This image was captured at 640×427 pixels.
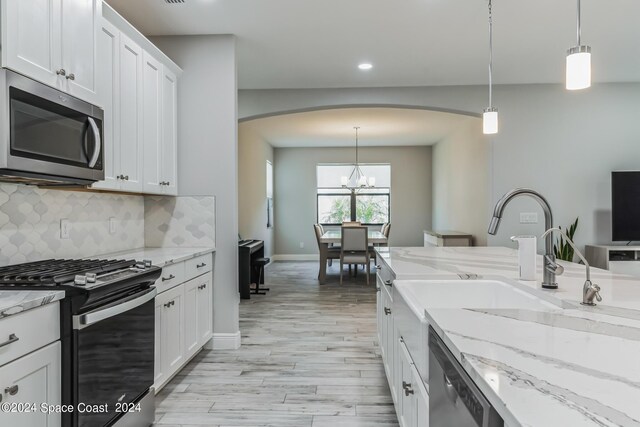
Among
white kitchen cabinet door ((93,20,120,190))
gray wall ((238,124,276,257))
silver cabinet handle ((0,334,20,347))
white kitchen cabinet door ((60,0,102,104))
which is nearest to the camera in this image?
A: silver cabinet handle ((0,334,20,347))

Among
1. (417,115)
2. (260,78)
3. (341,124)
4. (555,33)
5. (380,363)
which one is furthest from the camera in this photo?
(341,124)

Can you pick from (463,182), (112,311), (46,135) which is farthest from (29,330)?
(463,182)

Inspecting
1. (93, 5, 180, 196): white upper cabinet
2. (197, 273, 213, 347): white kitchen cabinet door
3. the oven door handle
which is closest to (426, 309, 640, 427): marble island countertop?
the oven door handle

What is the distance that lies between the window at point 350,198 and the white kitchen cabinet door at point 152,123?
675 cm

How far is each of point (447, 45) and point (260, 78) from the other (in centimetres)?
205

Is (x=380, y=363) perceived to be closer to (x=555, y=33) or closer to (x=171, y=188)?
(x=171, y=188)

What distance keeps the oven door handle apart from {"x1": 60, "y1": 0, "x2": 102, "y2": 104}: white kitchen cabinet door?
3.51 feet

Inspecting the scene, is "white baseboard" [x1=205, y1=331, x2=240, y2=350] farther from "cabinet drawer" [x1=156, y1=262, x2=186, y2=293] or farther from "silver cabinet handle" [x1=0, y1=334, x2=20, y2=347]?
"silver cabinet handle" [x1=0, y1=334, x2=20, y2=347]

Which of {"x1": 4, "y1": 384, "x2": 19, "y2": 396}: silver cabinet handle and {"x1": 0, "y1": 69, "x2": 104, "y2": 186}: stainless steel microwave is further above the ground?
{"x1": 0, "y1": 69, "x2": 104, "y2": 186}: stainless steel microwave

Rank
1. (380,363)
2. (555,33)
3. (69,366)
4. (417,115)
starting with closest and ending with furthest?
(69,366) → (380,363) → (555,33) → (417,115)

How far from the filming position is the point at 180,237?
345cm

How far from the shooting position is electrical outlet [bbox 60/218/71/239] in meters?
2.40

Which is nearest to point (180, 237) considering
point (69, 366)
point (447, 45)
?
point (69, 366)

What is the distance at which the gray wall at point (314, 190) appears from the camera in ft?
31.8
